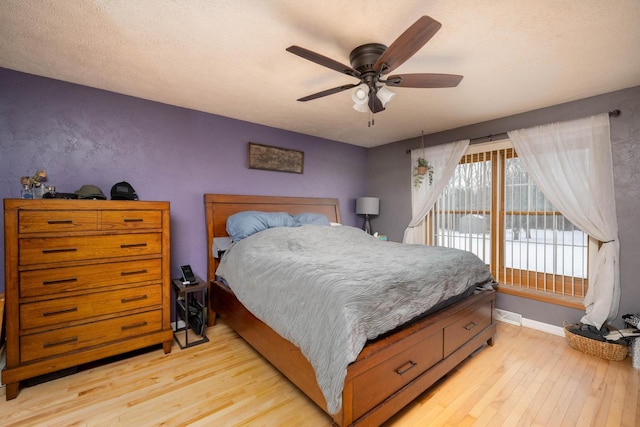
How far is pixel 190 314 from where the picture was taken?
2789 millimetres

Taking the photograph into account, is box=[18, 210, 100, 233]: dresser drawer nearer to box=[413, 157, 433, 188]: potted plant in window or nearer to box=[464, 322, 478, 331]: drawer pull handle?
box=[464, 322, 478, 331]: drawer pull handle

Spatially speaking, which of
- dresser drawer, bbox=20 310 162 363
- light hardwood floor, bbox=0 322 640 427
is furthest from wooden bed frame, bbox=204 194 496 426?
dresser drawer, bbox=20 310 162 363

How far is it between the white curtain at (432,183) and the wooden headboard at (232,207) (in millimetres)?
1441

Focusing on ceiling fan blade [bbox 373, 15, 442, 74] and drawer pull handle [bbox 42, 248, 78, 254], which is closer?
ceiling fan blade [bbox 373, 15, 442, 74]

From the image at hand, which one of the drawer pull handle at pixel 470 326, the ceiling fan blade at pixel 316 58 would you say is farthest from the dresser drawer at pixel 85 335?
the drawer pull handle at pixel 470 326

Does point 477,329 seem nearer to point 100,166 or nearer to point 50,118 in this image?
point 100,166

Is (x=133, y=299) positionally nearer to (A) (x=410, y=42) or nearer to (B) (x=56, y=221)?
(B) (x=56, y=221)

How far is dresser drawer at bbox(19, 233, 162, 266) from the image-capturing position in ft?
6.20

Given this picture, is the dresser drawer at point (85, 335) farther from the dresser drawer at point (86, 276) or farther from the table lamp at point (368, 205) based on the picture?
the table lamp at point (368, 205)

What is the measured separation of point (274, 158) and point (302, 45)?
195 centimetres

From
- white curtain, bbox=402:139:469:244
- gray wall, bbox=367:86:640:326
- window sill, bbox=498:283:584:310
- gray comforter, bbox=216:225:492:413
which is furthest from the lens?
white curtain, bbox=402:139:469:244

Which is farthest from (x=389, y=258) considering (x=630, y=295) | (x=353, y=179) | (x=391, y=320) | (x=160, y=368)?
(x=353, y=179)

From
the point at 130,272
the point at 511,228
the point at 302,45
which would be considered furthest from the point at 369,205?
the point at 130,272

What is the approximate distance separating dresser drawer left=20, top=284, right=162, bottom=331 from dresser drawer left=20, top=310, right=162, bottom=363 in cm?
7
